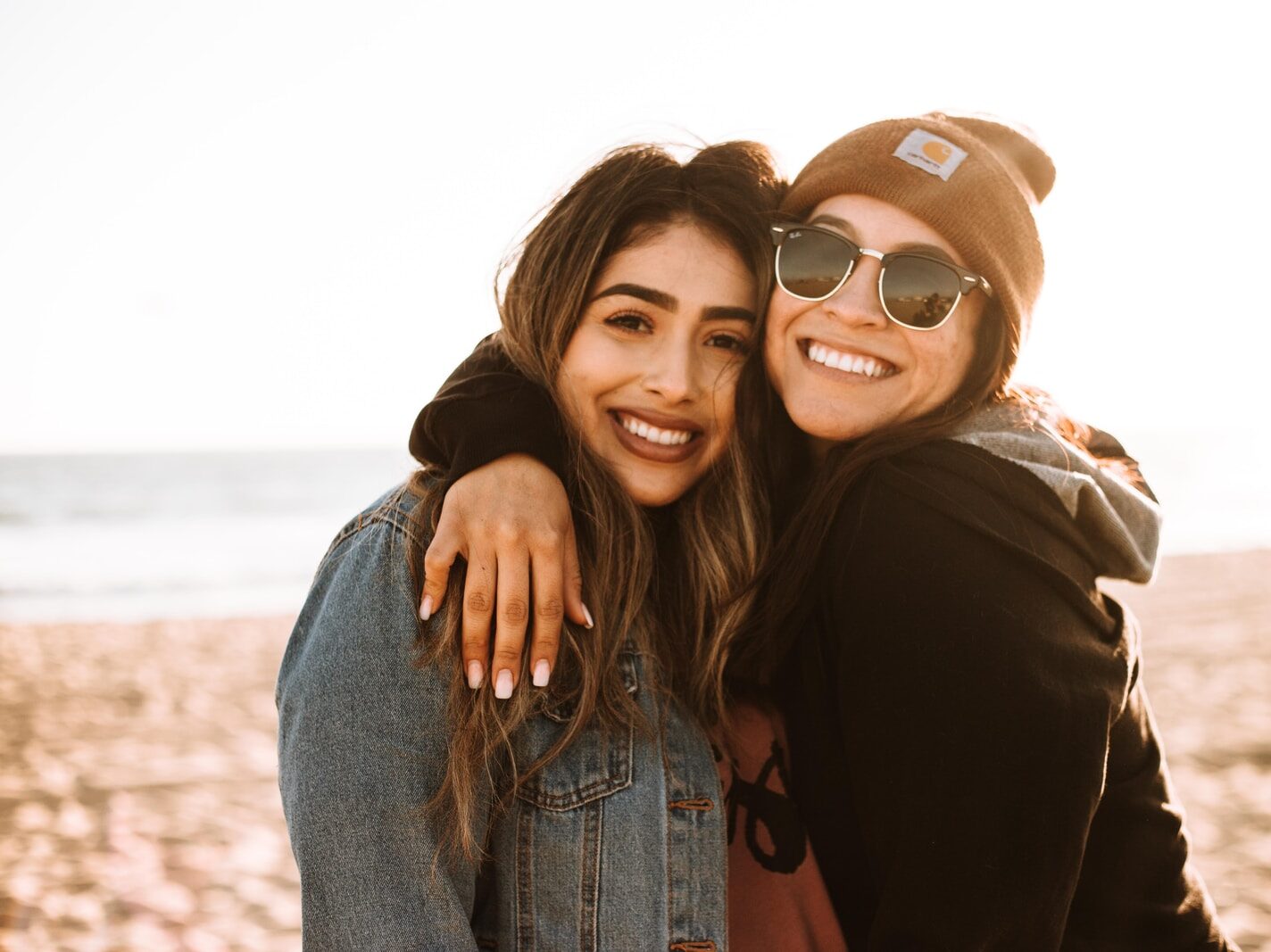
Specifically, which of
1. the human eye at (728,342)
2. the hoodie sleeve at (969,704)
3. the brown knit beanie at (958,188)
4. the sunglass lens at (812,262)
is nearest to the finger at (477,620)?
the hoodie sleeve at (969,704)

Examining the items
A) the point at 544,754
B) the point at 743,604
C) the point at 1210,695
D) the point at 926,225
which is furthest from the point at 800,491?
the point at 1210,695

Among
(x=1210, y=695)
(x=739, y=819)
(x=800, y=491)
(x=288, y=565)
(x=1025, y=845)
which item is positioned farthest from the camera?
(x=288, y=565)

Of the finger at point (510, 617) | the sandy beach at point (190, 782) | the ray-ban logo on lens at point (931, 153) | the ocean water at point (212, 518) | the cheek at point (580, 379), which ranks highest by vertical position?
the ray-ban logo on lens at point (931, 153)

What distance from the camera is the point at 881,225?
2.43m

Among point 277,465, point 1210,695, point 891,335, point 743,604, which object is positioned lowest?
point 277,465

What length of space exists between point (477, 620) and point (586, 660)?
308 millimetres

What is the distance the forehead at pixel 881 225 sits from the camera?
2393mm

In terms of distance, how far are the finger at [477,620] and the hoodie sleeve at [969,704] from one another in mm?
757

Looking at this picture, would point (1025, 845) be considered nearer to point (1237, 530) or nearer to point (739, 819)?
point (739, 819)

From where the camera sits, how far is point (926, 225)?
2.38 m

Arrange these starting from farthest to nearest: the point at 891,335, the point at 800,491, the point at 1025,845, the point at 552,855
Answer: the point at 800,491, the point at 891,335, the point at 552,855, the point at 1025,845

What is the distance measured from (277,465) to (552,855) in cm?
4243

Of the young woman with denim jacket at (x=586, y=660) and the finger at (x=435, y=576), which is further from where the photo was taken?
the finger at (x=435, y=576)

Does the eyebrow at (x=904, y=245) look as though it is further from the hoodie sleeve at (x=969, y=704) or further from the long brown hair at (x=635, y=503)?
the hoodie sleeve at (x=969, y=704)
